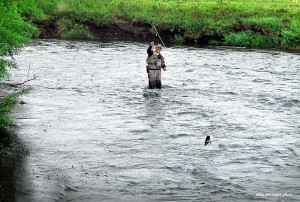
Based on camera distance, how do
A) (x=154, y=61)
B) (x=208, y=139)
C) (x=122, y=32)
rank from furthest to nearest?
(x=122, y=32) < (x=154, y=61) < (x=208, y=139)

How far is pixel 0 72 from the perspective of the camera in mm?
15359

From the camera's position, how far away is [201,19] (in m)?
44.2

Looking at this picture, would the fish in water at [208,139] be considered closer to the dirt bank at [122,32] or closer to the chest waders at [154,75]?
the chest waders at [154,75]

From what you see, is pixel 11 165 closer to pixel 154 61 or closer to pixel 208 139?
pixel 208 139

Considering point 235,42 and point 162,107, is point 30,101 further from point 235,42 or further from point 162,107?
point 235,42

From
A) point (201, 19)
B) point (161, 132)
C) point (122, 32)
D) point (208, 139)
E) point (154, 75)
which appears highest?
point (201, 19)

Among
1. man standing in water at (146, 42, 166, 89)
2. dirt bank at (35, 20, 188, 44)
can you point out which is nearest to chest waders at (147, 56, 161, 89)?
man standing in water at (146, 42, 166, 89)

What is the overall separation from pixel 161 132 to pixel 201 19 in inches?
1145

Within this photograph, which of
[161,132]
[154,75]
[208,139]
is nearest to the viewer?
[208,139]

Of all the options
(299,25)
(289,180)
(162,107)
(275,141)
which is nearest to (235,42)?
(299,25)

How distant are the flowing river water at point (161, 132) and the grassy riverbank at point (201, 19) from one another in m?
9.41

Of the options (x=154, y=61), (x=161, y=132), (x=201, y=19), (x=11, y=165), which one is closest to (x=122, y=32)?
(x=201, y=19)

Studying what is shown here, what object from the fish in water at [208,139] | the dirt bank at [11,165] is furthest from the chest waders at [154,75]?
the dirt bank at [11,165]

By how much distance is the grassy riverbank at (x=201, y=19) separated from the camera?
4012 cm
